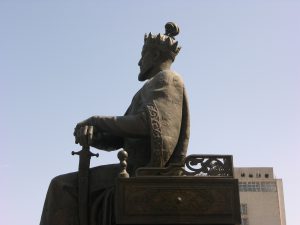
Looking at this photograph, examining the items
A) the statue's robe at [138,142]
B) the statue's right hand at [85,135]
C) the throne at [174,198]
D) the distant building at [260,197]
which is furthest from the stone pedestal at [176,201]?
the distant building at [260,197]

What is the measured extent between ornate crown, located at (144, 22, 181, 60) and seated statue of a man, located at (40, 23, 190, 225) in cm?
56

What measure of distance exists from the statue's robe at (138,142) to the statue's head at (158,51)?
0.50 m

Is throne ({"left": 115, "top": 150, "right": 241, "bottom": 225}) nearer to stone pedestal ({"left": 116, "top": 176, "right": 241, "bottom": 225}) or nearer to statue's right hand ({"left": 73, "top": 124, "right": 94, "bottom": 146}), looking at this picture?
stone pedestal ({"left": 116, "top": 176, "right": 241, "bottom": 225})

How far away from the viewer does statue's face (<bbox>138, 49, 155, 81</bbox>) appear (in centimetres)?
850

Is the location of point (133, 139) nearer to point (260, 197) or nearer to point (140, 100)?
point (140, 100)

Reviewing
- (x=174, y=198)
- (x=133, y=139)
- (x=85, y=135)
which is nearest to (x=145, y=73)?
(x=133, y=139)

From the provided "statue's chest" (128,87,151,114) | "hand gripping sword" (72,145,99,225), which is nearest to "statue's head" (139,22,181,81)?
"statue's chest" (128,87,151,114)

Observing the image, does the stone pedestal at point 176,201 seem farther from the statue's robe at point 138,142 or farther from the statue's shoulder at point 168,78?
the statue's shoulder at point 168,78

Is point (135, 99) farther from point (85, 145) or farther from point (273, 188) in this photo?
point (273, 188)

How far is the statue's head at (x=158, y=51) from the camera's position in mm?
8477

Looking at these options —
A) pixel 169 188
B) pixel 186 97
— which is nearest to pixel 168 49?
pixel 186 97

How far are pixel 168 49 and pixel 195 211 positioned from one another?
111 inches

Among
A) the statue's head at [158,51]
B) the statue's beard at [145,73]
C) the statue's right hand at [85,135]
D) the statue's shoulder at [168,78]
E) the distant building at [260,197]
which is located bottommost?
the distant building at [260,197]

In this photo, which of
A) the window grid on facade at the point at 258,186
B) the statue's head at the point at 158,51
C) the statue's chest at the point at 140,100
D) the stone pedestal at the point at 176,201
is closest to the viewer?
the stone pedestal at the point at 176,201
